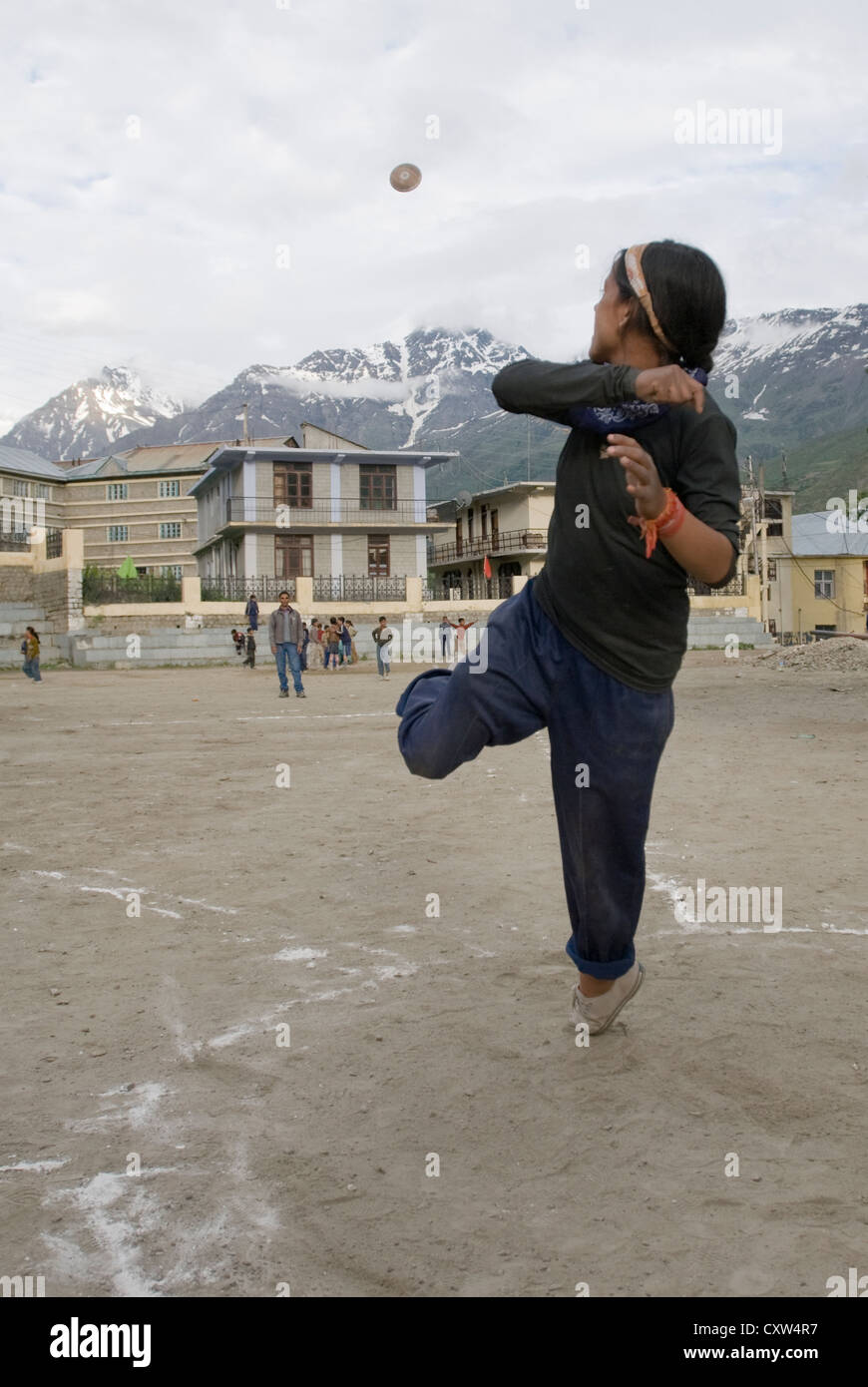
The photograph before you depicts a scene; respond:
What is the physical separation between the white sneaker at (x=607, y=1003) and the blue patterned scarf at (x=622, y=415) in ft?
4.96

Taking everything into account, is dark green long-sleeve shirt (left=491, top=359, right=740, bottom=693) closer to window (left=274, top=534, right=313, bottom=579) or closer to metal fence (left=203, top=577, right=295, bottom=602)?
metal fence (left=203, top=577, right=295, bottom=602)

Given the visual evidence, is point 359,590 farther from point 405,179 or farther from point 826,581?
point 826,581

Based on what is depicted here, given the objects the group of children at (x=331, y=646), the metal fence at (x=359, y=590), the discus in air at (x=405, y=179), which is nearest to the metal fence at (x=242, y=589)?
the metal fence at (x=359, y=590)

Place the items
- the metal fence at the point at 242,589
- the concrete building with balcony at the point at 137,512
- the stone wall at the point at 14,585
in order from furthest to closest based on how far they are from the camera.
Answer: the concrete building with balcony at the point at 137,512
the metal fence at the point at 242,589
the stone wall at the point at 14,585

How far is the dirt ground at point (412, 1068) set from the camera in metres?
2.12

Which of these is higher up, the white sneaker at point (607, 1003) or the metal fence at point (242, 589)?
the metal fence at point (242, 589)

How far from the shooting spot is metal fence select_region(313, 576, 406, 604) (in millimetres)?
44062

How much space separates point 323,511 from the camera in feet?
167

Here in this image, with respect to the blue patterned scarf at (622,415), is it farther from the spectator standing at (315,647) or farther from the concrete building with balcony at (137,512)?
the concrete building with balcony at (137,512)

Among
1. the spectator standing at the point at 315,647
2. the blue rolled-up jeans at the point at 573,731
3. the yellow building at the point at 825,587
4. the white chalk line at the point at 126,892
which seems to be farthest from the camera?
the yellow building at the point at 825,587

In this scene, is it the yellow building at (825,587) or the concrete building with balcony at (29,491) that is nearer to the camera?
the concrete building with balcony at (29,491)

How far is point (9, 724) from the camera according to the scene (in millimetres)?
14156

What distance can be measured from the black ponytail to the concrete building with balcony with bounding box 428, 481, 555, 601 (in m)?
49.8

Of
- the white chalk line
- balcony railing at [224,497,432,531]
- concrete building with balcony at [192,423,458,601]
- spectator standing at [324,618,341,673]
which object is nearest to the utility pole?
concrete building with balcony at [192,423,458,601]
